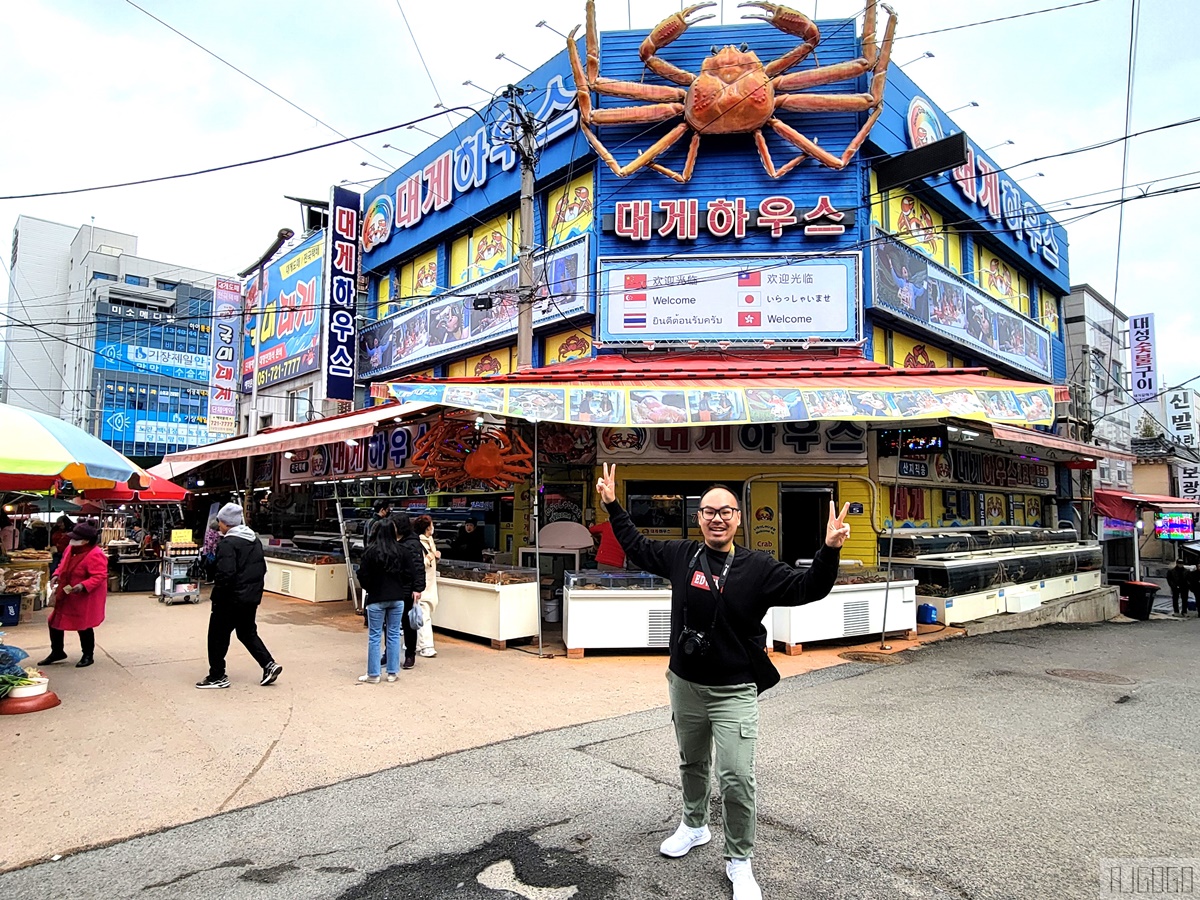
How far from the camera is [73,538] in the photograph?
7762 mm

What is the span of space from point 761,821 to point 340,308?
18880 mm

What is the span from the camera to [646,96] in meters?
13.9

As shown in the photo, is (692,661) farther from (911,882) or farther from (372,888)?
(372,888)

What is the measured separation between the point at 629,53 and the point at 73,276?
254 feet

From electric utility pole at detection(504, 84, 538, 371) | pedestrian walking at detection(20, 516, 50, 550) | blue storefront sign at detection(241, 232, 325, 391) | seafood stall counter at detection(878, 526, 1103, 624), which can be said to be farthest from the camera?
blue storefront sign at detection(241, 232, 325, 391)

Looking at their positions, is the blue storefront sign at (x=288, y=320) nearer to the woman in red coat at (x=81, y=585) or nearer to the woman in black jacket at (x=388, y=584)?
the woman in red coat at (x=81, y=585)

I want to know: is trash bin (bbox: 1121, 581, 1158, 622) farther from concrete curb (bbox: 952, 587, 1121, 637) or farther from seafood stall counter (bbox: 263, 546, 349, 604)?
seafood stall counter (bbox: 263, 546, 349, 604)

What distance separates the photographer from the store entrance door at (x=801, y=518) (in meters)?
12.9

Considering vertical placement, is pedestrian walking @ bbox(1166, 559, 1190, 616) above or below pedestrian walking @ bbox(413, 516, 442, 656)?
below

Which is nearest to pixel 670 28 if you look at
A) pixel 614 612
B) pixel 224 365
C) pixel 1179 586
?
pixel 614 612

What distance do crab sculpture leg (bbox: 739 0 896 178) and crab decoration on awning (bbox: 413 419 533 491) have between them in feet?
23.3

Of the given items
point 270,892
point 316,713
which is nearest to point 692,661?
point 270,892

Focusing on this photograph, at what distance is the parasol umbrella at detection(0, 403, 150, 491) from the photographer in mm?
5652

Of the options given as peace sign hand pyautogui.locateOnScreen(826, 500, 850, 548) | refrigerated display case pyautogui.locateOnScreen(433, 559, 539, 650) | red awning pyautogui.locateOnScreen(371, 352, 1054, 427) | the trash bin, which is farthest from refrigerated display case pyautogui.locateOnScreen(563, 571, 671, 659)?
the trash bin
